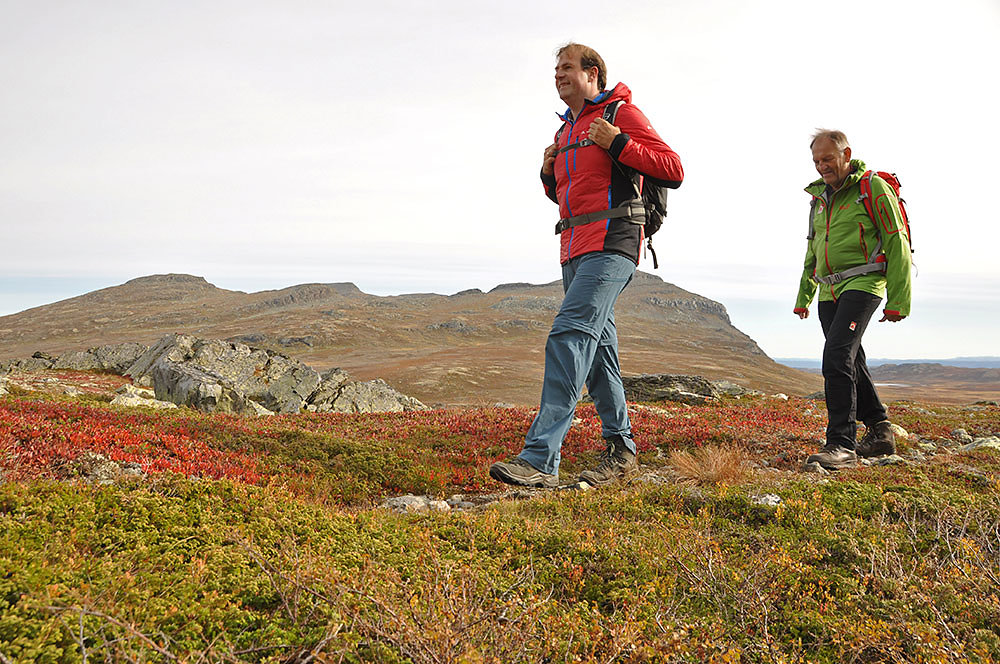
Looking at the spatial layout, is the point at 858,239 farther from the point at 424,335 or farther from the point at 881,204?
the point at 424,335

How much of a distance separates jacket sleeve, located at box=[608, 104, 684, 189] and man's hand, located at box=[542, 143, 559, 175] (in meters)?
0.80

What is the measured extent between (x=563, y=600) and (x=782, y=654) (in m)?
1.04

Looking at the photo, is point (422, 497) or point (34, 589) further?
point (422, 497)

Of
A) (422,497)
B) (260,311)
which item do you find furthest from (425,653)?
(260,311)

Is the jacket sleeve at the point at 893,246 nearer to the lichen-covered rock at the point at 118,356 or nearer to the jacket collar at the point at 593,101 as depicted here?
the jacket collar at the point at 593,101

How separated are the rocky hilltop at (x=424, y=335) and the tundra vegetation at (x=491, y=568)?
901 inches

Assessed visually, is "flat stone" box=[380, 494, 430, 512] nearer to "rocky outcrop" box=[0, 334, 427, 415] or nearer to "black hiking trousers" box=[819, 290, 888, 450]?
"black hiking trousers" box=[819, 290, 888, 450]

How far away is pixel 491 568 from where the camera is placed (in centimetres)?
302

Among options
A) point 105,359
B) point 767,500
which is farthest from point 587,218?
point 105,359

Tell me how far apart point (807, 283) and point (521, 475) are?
523 cm

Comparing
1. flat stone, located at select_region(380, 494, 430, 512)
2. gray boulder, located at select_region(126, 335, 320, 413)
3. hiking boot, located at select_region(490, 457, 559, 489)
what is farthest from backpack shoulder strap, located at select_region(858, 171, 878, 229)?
gray boulder, located at select_region(126, 335, 320, 413)

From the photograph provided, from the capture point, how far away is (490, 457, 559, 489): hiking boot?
4512 millimetres

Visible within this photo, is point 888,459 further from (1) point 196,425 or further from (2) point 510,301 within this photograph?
(2) point 510,301

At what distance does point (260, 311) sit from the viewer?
146750 millimetres
